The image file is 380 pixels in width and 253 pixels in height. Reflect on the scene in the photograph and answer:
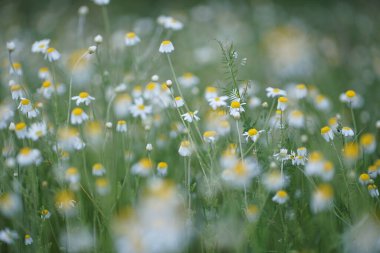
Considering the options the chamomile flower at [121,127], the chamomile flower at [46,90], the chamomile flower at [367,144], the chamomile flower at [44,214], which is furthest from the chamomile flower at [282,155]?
the chamomile flower at [46,90]

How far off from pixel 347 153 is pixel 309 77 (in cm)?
231

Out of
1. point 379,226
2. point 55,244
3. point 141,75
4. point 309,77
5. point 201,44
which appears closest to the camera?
point 379,226

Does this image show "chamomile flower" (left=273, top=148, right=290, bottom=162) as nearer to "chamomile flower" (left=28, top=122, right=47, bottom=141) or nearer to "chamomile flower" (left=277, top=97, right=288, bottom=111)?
"chamomile flower" (left=277, top=97, right=288, bottom=111)

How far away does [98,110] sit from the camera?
296cm

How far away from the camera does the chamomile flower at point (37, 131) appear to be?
2.06m

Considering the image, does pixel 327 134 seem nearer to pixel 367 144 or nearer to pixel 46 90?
pixel 367 144

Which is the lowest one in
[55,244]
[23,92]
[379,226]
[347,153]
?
[55,244]

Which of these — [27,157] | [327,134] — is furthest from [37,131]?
[327,134]

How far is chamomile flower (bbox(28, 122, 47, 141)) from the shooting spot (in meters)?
2.06

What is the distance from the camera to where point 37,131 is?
2.09m

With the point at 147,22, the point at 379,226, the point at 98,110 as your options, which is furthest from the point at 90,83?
the point at 147,22

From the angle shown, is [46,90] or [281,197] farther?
[46,90]

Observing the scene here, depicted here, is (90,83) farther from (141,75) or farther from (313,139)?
(313,139)

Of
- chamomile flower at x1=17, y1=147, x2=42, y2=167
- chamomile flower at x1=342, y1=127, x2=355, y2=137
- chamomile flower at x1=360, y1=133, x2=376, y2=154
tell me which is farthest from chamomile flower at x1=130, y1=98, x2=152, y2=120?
chamomile flower at x1=360, y1=133, x2=376, y2=154
